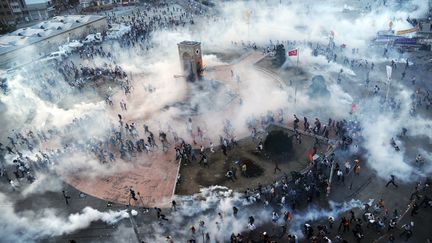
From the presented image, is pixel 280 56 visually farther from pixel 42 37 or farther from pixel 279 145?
pixel 42 37

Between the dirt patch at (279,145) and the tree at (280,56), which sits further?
the tree at (280,56)

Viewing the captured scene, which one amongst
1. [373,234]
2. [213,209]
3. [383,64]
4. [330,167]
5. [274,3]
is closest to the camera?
[373,234]

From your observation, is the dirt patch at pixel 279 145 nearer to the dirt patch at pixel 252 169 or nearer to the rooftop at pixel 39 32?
the dirt patch at pixel 252 169

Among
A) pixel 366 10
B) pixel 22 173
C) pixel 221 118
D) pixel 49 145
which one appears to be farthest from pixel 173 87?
pixel 366 10

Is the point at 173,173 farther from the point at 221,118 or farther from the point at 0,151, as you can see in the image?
the point at 0,151

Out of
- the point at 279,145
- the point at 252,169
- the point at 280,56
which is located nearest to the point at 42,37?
the point at 280,56

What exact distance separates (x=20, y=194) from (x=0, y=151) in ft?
23.0

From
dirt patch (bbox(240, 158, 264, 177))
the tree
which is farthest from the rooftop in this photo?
dirt patch (bbox(240, 158, 264, 177))

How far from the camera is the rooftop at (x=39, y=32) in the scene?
50.4 meters

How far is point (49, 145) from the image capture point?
29.7 metres

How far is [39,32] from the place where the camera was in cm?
5419

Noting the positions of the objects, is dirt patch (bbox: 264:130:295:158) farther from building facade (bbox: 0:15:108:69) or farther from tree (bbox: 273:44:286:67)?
building facade (bbox: 0:15:108:69)

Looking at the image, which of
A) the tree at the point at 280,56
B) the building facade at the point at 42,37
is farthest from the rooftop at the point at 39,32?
the tree at the point at 280,56

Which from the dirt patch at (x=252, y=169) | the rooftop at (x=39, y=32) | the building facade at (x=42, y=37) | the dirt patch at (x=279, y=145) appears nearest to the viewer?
the dirt patch at (x=252, y=169)
